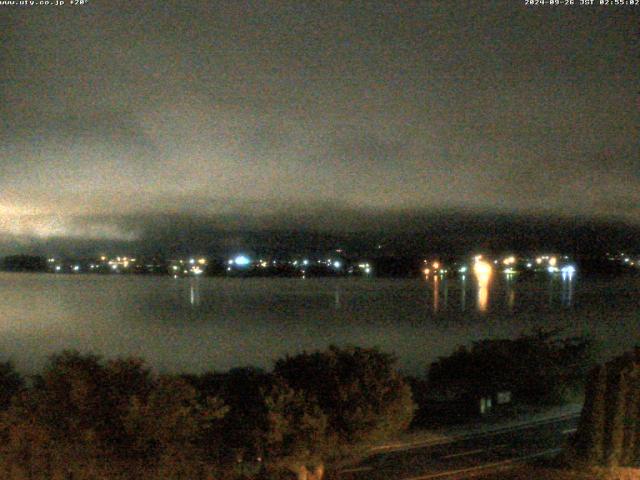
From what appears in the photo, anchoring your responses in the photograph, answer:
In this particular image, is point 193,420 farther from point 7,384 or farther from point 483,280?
point 483,280

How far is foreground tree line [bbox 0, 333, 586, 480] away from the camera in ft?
38.8

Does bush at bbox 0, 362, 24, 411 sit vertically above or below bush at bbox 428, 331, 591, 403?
above

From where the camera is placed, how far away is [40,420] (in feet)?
39.2

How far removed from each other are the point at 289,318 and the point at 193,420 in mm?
75290

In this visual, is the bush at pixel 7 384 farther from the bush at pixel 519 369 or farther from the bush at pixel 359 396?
the bush at pixel 519 369

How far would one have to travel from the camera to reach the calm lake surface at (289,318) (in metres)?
62.8

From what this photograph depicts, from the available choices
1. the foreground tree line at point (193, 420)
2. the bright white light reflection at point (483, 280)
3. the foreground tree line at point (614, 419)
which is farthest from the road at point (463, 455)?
the bright white light reflection at point (483, 280)

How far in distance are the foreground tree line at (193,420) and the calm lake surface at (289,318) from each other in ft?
116

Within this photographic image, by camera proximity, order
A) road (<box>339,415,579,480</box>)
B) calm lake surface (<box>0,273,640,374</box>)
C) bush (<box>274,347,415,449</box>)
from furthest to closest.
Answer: calm lake surface (<box>0,273,640,374</box>) < road (<box>339,415,579,480</box>) < bush (<box>274,347,415,449</box>)

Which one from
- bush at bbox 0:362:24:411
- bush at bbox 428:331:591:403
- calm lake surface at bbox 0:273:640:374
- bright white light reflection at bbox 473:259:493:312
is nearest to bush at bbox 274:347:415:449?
bush at bbox 0:362:24:411

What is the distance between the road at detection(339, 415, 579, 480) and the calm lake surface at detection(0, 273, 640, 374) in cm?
2918

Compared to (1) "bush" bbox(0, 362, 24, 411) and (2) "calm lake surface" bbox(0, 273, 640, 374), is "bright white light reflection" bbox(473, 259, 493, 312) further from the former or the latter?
(1) "bush" bbox(0, 362, 24, 411)

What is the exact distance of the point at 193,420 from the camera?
40.2 ft

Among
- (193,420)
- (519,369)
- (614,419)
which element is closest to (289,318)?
(519,369)
